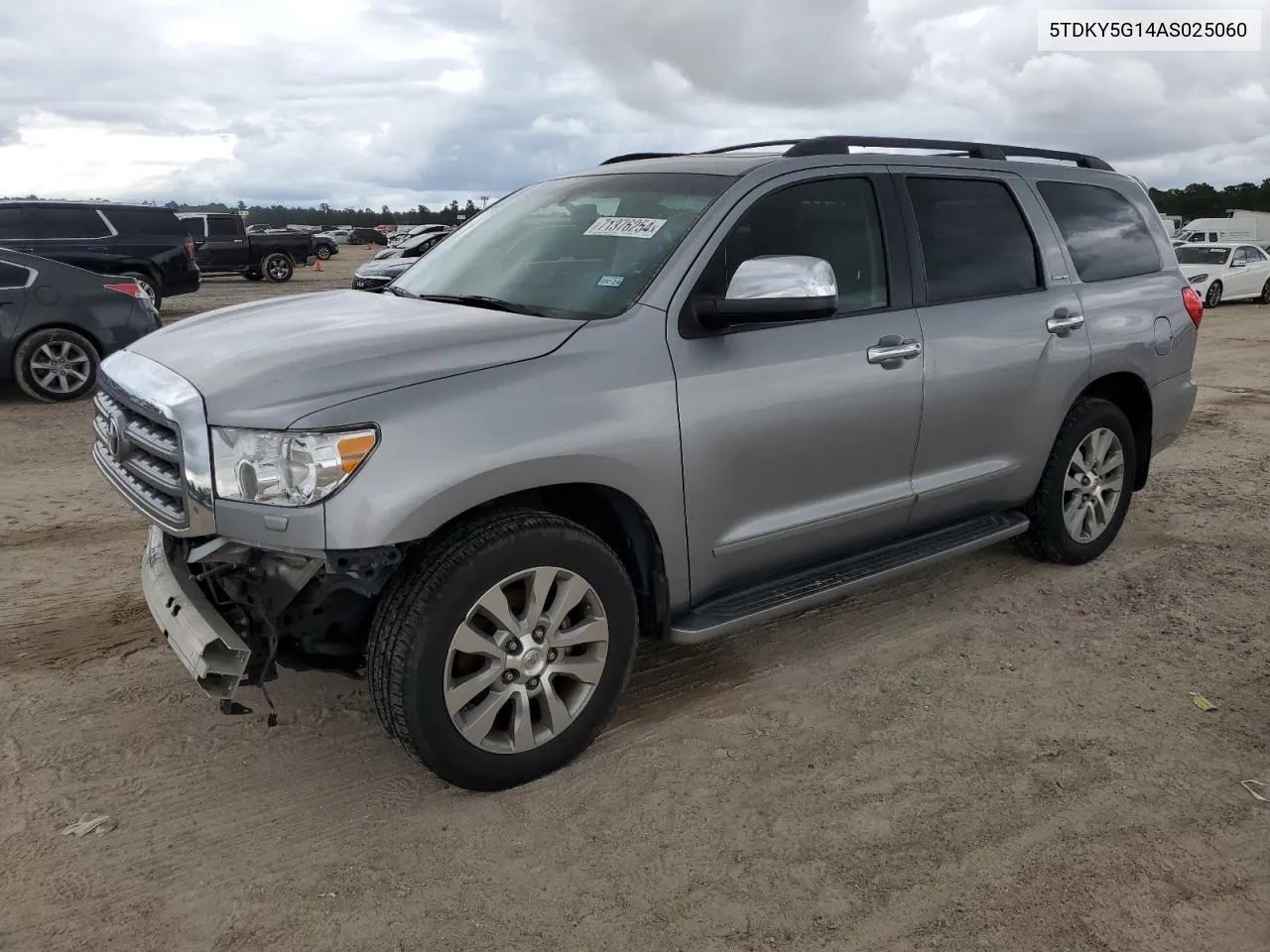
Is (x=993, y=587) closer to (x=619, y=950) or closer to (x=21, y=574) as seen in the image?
(x=619, y=950)

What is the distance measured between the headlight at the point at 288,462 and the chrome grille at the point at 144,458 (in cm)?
21

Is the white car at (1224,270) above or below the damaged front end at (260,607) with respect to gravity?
above

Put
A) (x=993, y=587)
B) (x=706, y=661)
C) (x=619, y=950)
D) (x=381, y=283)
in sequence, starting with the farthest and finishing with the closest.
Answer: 1. (x=993, y=587)
2. (x=381, y=283)
3. (x=706, y=661)
4. (x=619, y=950)

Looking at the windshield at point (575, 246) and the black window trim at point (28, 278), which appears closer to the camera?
the windshield at point (575, 246)

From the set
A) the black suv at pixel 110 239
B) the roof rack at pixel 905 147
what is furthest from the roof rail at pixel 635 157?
the black suv at pixel 110 239

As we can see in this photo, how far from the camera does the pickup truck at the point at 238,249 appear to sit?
24.7 meters

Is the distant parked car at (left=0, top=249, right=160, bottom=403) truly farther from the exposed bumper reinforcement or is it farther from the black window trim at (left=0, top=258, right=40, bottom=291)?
the exposed bumper reinforcement

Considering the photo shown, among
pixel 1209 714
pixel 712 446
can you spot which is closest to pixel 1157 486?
pixel 1209 714

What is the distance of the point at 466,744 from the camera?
9.61ft

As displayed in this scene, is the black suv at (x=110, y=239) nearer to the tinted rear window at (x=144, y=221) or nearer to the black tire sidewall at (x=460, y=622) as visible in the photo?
the tinted rear window at (x=144, y=221)

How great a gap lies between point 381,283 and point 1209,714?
145 inches

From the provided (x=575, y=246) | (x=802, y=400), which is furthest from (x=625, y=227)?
(x=802, y=400)

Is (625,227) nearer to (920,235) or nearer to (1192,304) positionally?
Answer: (920,235)

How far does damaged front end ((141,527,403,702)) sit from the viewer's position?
2734 mm
